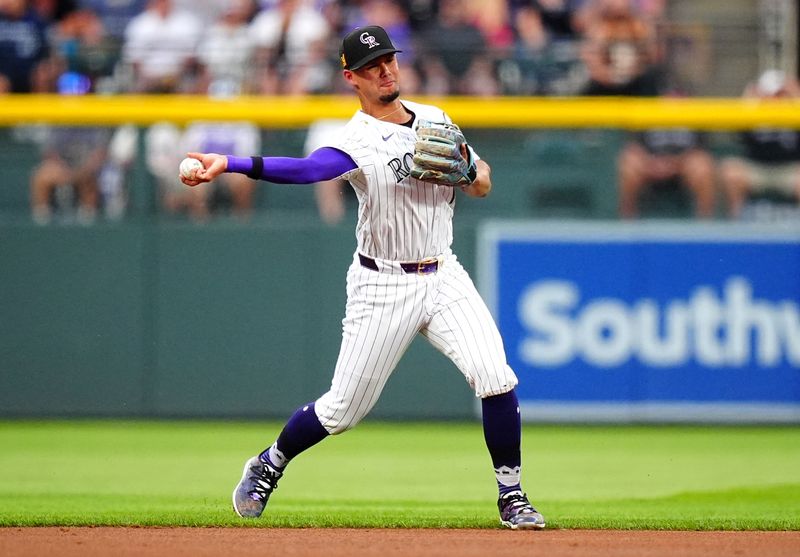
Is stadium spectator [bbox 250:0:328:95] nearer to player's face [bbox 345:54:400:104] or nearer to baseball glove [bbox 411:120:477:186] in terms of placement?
player's face [bbox 345:54:400:104]

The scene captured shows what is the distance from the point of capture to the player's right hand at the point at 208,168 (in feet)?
17.2

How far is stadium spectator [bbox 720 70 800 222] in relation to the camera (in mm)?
10438

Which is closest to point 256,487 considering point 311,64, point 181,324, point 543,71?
point 181,324

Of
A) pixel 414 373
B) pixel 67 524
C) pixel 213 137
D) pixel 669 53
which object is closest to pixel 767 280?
pixel 669 53

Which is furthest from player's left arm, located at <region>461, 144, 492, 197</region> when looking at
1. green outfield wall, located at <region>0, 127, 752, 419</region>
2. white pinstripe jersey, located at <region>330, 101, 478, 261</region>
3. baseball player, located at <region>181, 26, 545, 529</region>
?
green outfield wall, located at <region>0, 127, 752, 419</region>

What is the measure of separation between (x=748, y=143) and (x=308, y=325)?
3.70 metres

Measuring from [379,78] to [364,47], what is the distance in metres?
0.15

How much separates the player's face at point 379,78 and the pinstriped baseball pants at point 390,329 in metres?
0.72

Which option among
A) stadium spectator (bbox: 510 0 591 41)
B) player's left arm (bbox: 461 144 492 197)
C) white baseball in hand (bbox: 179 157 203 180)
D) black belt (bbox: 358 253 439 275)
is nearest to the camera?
white baseball in hand (bbox: 179 157 203 180)

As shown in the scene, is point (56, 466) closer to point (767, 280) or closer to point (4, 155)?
point (4, 155)

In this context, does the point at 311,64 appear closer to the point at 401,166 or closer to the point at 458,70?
the point at 458,70

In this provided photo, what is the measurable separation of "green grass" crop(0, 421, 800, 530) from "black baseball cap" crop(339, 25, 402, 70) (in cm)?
201

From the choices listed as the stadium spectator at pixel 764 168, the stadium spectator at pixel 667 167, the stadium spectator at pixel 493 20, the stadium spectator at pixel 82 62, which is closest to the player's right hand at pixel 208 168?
the stadium spectator at pixel 82 62

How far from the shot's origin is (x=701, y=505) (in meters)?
6.79
